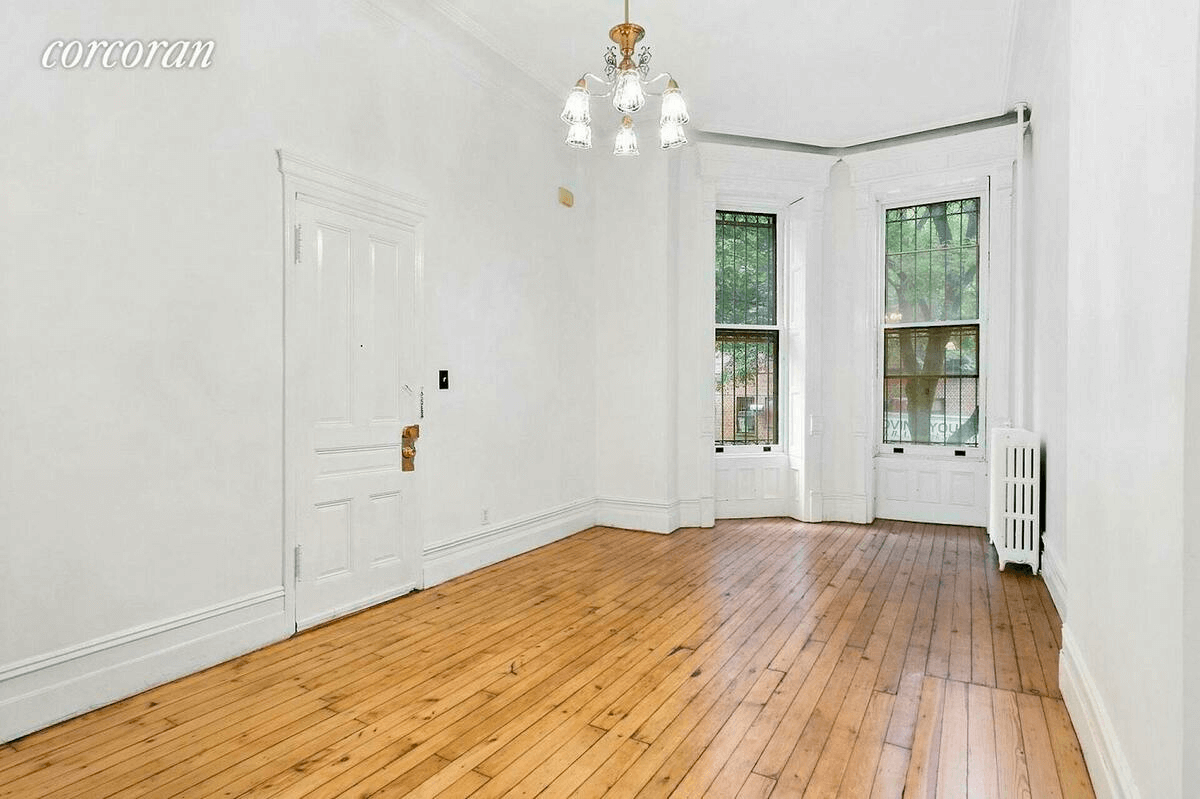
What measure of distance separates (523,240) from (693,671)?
3.41m

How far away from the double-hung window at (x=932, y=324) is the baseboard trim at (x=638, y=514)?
236cm

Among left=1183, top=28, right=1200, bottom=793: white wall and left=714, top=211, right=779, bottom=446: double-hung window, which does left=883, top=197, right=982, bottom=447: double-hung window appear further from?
left=1183, top=28, right=1200, bottom=793: white wall

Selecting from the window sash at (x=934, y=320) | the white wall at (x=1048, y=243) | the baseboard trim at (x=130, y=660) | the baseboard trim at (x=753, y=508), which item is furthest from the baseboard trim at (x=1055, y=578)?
the baseboard trim at (x=130, y=660)

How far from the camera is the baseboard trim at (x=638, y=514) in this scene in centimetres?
584

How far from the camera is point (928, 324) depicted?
6285mm

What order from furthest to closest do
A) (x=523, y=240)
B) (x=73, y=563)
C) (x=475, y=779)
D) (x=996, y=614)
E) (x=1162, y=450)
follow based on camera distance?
(x=523, y=240) < (x=996, y=614) < (x=73, y=563) < (x=475, y=779) < (x=1162, y=450)

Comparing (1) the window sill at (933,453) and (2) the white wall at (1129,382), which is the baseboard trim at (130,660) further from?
(1) the window sill at (933,453)

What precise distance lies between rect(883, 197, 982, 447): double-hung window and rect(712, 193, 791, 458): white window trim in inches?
37.5

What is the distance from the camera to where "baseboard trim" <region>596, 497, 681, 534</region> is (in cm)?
584

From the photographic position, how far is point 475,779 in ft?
6.90

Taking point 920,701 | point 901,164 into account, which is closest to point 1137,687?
point 920,701

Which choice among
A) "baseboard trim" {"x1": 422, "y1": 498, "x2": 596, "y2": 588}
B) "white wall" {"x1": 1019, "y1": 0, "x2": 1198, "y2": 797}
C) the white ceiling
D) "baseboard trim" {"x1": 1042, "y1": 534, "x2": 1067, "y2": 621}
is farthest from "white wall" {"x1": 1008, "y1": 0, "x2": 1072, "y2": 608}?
"baseboard trim" {"x1": 422, "y1": 498, "x2": 596, "y2": 588}

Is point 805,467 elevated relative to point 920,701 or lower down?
elevated

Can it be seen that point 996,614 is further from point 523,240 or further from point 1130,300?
point 523,240
